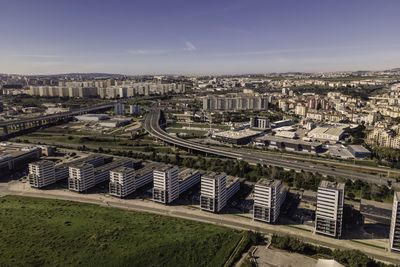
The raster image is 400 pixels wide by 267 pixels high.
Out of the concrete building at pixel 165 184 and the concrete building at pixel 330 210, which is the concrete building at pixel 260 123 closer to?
the concrete building at pixel 165 184

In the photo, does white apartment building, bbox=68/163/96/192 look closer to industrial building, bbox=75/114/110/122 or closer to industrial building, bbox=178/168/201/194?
industrial building, bbox=178/168/201/194

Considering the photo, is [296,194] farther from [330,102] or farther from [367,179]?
[330,102]

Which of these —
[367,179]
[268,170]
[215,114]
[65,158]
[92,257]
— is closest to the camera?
[92,257]

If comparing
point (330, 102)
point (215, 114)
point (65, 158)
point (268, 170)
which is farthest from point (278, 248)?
point (330, 102)

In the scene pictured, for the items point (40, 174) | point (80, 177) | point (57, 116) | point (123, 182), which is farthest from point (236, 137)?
point (57, 116)

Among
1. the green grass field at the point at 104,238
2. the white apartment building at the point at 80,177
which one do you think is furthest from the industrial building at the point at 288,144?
the white apartment building at the point at 80,177

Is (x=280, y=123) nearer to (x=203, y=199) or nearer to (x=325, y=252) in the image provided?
(x=203, y=199)
